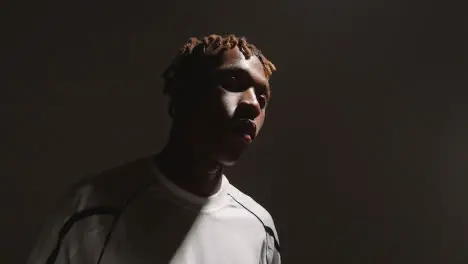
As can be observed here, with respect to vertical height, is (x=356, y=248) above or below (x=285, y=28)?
below

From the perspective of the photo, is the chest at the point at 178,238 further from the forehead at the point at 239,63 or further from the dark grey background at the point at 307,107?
the dark grey background at the point at 307,107

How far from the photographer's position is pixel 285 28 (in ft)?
4.16

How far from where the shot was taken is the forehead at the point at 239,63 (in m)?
0.75

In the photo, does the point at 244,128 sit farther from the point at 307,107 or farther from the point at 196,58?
the point at 307,107

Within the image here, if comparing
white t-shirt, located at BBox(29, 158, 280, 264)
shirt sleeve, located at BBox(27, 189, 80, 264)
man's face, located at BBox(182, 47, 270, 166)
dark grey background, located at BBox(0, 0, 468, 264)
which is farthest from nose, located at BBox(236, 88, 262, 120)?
dark grey background, located at BBox(0, 0, 468, 264)

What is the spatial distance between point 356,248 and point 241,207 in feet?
1.61

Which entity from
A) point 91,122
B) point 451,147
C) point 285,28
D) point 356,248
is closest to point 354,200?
point 356,248

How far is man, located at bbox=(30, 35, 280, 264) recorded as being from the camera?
0.69 meters

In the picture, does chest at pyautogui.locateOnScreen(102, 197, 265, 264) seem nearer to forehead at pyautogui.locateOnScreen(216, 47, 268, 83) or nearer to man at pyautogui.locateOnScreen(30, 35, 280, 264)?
man at pyautogui.locateOnScreen(30, 35, 280, 264)

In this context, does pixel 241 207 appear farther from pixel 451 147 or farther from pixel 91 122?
pixel 451 147

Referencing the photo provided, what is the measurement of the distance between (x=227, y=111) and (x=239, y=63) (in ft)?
0.25

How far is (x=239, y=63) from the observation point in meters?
Answer: 0.75

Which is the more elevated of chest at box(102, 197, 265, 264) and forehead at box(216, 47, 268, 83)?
forehead at box(216, 47, 268, 83)

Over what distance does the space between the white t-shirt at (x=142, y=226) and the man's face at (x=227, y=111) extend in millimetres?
88
